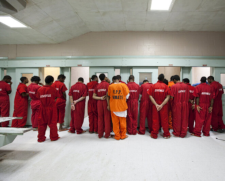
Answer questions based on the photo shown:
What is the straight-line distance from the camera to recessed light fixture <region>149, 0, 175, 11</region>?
3453 millimetres

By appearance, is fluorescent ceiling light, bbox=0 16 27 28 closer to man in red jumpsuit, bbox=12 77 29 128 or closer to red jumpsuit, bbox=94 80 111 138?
man in red jumpsuit, bbox=12 77 29 128

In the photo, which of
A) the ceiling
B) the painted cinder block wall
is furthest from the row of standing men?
the ceiling

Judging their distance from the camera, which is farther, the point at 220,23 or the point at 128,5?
the point at 220,23

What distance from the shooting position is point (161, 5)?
359 centimetres

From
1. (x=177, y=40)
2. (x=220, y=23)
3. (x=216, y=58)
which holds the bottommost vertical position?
(x=216, y=58)

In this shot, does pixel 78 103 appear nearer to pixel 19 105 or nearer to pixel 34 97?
pixel 34 97

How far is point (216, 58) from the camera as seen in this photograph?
15.7 ft

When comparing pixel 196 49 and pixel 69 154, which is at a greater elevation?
pixel 196 49

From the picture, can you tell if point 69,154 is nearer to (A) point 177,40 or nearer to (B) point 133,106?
(B) point 133,106

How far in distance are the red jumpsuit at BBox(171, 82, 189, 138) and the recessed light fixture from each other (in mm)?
2092

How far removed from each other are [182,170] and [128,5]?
389 cm

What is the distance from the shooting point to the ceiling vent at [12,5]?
9.31 ft

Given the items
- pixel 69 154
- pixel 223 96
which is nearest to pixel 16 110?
pixel 69 154

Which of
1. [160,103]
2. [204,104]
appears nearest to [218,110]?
[204,104]
